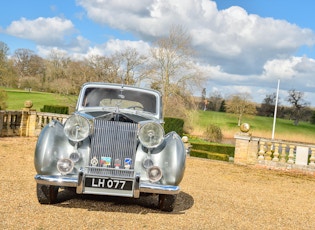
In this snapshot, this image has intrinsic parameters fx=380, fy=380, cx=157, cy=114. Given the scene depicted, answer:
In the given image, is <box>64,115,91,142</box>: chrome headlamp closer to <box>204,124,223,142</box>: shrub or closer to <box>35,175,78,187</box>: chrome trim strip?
<box>35,175,78,187</box>: chrome trim strip

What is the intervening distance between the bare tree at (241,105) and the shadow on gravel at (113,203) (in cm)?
5323

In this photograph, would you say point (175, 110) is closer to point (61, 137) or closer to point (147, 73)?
point (147, 73)

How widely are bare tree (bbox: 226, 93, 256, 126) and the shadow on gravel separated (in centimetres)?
5323

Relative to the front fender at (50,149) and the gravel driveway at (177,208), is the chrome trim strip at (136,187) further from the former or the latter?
the front fender at (50,149)

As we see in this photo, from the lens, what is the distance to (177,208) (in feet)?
20.1

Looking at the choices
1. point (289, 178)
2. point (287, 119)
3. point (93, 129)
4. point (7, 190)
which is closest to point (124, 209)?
point (93, 129)

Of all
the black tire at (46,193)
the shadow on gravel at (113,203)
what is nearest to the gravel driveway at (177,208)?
the shadow on gravel at (113,203)

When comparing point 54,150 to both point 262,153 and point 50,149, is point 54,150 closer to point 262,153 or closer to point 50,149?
point 50,149

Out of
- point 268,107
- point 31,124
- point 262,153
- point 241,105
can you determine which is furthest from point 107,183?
point 268,107

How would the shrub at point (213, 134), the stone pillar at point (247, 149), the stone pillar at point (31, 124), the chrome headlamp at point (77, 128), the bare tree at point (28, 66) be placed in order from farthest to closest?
the bare tree at point (28, 66)
the shrub at point (213, 134)
the stone pillar at point (31, 124)
the stone pillar at point (247, 149)
the chrome headlamp at point (77, 128)

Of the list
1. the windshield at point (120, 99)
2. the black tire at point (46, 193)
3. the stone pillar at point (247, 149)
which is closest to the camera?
the black tire at point (46, 193)

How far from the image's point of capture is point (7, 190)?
6.38 metres

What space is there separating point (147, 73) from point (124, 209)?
3132 cm

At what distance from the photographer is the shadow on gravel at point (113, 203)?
5652mm
